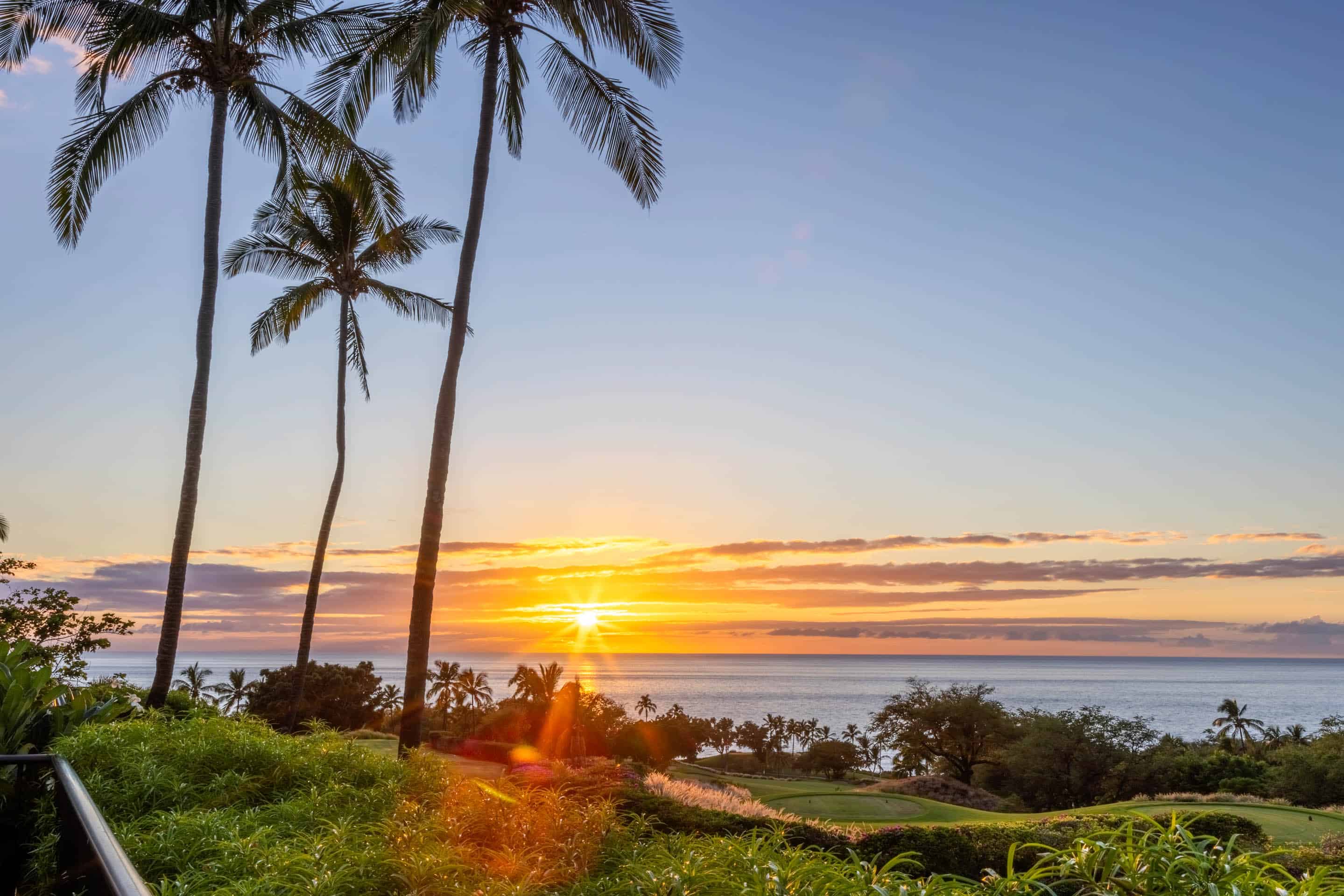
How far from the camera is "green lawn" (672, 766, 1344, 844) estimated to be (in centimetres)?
1299

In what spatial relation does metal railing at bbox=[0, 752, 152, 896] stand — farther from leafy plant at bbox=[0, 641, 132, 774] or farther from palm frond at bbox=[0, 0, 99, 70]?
palm frond at bbox=[0, 0, 99, 70]

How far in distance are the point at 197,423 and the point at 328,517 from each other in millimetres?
7008

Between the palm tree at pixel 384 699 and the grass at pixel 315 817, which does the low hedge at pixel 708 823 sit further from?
the palm tree at pixel 384 699

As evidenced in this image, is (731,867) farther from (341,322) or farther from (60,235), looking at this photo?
(341,322)

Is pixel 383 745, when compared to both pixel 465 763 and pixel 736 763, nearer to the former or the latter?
pixel 465 763

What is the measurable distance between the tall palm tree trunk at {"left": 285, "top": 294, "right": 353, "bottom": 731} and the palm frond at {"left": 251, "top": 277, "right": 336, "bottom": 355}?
2.97 feet

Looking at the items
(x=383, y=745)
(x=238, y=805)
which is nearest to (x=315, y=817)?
(x=238, y=805)

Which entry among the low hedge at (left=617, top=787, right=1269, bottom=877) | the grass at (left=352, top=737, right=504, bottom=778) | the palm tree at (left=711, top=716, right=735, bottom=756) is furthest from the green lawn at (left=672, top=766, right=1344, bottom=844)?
the palm tree at (left=711, top=716, right=735, bottom=756)

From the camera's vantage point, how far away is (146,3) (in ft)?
43.4

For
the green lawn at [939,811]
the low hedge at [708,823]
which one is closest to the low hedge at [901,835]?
the low hedge at [708,823]

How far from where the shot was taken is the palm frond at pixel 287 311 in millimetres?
21547

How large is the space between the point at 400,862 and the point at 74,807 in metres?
3.05

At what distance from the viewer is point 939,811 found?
1739 cm

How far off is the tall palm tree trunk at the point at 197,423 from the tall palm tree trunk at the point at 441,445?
518 centimetres
